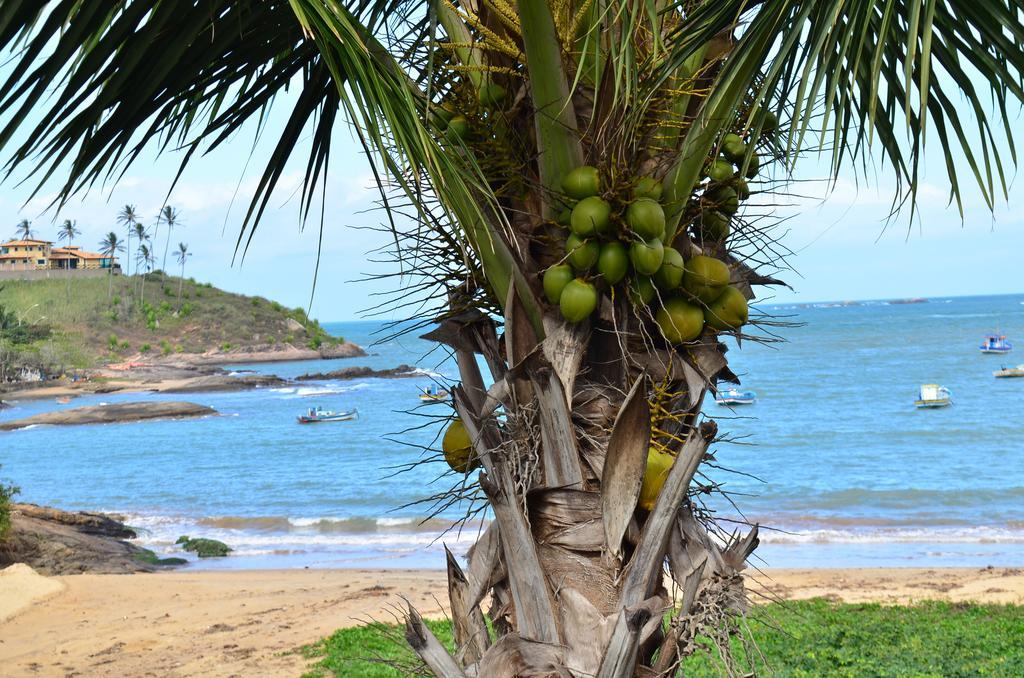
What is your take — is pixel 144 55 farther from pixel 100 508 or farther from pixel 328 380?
pixel 328 380

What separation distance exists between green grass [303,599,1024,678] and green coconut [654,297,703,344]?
12.6ft

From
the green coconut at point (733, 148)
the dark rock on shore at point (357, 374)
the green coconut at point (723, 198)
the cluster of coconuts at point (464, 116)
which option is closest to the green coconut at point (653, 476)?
the green coconut at point (723, 198)

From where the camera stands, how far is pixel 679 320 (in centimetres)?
218

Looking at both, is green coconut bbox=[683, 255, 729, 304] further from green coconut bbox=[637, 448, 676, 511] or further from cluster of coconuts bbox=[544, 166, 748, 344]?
green coconut bbox=[637, 448, 676, 511]

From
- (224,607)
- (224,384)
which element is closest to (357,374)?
(224,384)

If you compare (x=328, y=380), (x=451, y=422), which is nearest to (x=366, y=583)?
(x=451, y=422)

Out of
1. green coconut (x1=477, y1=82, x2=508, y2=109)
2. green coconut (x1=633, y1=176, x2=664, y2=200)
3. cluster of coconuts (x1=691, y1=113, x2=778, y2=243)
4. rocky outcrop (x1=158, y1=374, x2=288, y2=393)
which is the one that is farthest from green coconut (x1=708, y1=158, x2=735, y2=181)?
rocky outcrop (x1=158, y1=374, x2=288, y2=393)

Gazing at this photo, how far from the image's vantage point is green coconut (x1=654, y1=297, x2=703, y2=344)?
2.18m

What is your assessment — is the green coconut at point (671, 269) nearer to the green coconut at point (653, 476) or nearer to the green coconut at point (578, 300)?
the green coconut at point (578, 300)

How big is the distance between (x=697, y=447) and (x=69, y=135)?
5.16 feet

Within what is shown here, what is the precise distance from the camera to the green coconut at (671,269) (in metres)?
2.11

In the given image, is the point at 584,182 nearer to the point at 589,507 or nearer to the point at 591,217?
the point at 591,217

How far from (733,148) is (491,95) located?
612 mm

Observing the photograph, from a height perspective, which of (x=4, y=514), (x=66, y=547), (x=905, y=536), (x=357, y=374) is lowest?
(x=66, y=547)
